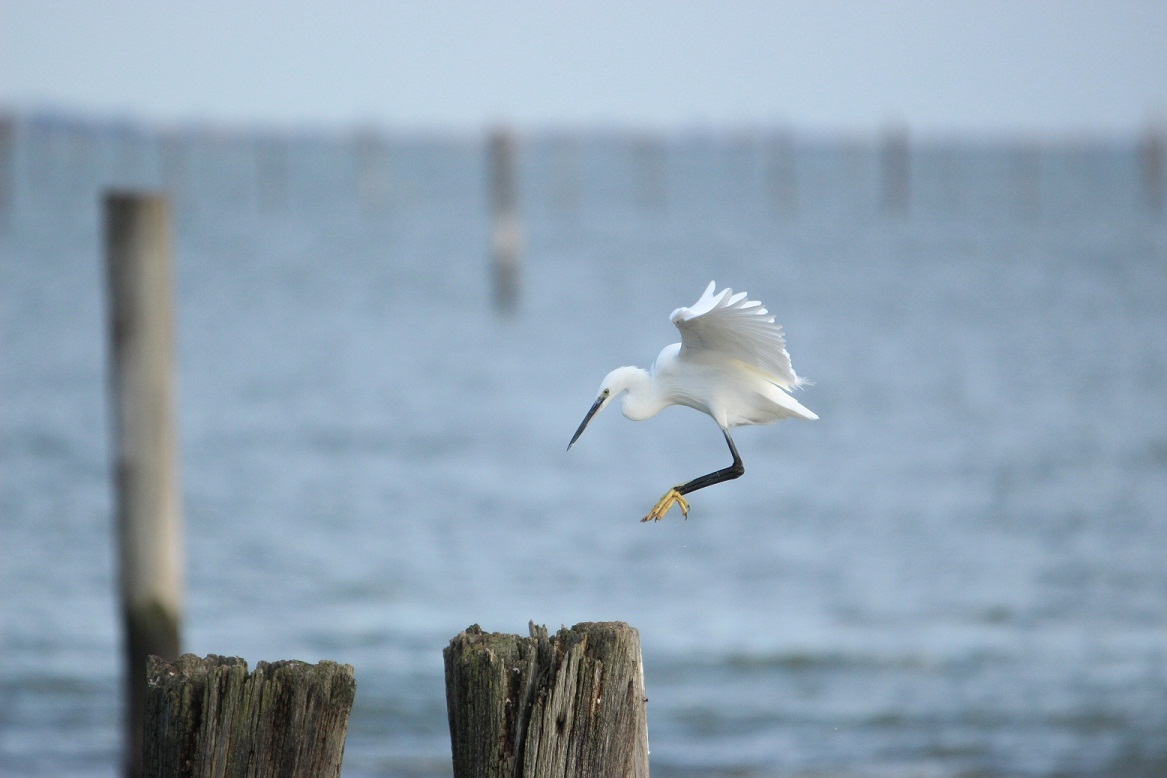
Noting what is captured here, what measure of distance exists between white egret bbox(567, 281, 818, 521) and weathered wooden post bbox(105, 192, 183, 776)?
581 centimetres

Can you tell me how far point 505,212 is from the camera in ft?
125

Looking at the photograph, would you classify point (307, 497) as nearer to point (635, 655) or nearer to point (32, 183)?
point (635, 655)

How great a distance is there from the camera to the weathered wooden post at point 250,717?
2.92 metres

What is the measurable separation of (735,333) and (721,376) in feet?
0.37

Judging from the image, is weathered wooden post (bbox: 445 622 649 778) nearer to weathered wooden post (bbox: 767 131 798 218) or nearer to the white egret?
the white egret

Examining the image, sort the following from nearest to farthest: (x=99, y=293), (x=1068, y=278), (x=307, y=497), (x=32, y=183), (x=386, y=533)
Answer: (x=386, y=533), (x=307, y=497), (x=99, y=293), (x=1068, y=278), (x=32, y=183)

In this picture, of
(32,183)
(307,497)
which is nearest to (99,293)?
(307,497)

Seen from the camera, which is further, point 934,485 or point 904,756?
point 934,485

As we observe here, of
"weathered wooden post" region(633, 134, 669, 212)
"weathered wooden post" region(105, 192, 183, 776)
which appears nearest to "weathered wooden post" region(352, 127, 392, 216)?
"weathered wooden post" region(633, 134, 669, 212)

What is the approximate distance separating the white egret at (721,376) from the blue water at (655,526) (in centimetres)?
632

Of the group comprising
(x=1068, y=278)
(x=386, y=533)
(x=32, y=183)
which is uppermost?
(x=32, y=183)

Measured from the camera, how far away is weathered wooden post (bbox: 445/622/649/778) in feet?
9.64

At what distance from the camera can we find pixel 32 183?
13250cm

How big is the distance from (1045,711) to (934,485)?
32.2 ft
